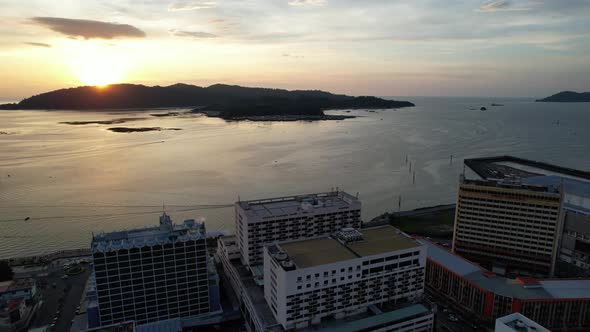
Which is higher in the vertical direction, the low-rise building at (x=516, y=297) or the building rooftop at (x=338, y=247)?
the building rooftop at (x=338, y=247)

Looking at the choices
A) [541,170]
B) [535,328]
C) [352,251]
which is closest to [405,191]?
[541,170]

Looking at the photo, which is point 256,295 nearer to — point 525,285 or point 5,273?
point 525,285

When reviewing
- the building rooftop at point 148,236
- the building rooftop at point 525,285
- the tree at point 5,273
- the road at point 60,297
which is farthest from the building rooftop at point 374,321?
the tree at point 5,273

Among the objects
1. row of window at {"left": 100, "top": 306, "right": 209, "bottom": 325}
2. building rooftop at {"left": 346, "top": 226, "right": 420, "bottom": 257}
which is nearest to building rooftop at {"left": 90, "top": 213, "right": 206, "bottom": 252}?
row of window at {"left": 100, "top": 306, "right": 209, "bottom": 325}

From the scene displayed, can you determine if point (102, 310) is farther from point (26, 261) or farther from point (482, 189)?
point (482, 189)

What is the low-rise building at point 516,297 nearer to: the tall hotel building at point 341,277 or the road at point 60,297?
the tall hotel building at point 341,277

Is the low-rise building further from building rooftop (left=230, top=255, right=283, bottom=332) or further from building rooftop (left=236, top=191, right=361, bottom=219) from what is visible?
building rooftop (left=230, top=255, right=283, bottom=332)
